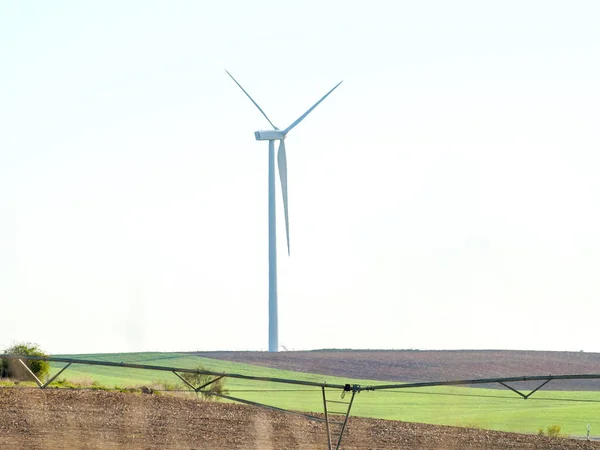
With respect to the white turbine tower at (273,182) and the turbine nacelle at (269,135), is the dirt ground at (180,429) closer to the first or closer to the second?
the white turbine tower at (273,182)

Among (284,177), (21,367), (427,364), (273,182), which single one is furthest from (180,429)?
(427,364)

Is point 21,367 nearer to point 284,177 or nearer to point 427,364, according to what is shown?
point 284,177

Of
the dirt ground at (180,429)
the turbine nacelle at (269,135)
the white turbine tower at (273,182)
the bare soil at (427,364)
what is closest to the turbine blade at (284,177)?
the white turbine tower at (273,182)

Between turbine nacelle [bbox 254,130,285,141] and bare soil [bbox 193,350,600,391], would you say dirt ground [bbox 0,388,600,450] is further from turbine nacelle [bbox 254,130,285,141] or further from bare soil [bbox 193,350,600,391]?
bare soil [bbox 193,350,600,391]

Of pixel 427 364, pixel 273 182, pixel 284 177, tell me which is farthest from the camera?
pixel 427 364

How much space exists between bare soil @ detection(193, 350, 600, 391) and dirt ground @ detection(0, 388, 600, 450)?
6100cm

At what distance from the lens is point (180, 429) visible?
148ft

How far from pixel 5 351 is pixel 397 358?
6395 cm

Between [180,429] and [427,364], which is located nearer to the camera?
[180,429]

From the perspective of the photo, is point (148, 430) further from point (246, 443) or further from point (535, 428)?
point (535, 428)

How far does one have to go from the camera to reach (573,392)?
10556 cm

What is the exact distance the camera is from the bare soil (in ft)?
380

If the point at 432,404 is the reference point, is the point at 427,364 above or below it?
above

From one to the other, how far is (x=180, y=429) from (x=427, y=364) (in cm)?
8319
